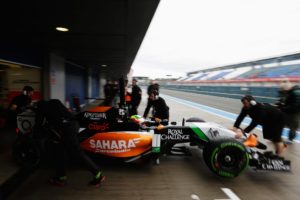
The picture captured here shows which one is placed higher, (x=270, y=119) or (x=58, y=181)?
(x=270, y=119)

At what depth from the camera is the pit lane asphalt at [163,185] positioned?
9.43 ft

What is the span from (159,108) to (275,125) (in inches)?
91.5

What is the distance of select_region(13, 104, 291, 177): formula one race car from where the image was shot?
3275 millimetres

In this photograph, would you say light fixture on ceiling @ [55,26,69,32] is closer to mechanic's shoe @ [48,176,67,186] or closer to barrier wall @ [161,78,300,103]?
mechanic's shoe @ [48,176,67,186]

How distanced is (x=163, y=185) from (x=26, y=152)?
2.27 metres

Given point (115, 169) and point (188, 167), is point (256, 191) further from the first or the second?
point (115, 169)

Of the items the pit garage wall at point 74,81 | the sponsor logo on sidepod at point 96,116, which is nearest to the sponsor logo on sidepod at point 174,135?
the sponsor logo on sidepod at point 96,116

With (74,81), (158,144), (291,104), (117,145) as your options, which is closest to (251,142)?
(158,144)

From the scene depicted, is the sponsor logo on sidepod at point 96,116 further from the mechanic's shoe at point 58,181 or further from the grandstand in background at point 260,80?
the grandstand in background at point 260,80

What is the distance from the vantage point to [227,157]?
3.31 metres

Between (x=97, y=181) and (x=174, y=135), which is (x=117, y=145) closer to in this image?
(x=97, y=181)

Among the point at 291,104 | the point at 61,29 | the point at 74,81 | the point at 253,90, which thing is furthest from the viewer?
the point at 253,90

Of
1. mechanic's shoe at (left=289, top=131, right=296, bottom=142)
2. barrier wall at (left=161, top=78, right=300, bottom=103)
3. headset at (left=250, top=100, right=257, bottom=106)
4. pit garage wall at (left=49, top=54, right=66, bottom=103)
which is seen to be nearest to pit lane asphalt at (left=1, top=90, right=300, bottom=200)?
headset at (left=250, top=100, right=257, bottom=106)

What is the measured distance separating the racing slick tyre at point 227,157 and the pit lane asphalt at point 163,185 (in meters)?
0.17
